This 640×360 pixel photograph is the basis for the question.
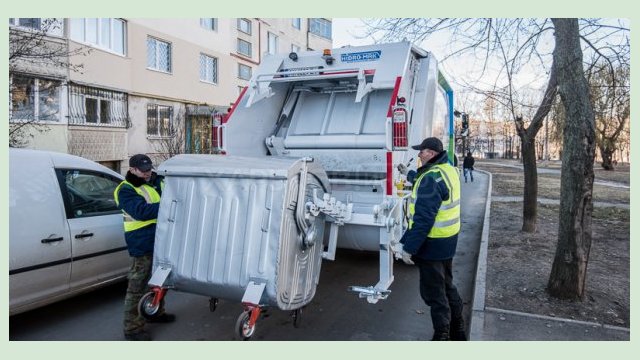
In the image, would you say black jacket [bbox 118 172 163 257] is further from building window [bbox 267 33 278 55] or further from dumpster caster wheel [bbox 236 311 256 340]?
building window [bbox 267 33 278 55]

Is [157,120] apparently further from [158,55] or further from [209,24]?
[209,24]

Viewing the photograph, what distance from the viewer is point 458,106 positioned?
327 inches

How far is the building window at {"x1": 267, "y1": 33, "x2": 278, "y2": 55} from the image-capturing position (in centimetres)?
2769

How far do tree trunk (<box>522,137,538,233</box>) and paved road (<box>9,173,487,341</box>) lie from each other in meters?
2.73

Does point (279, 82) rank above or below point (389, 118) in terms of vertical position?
above

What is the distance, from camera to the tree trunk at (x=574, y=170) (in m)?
4.30

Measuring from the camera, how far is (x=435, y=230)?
356 centimetres

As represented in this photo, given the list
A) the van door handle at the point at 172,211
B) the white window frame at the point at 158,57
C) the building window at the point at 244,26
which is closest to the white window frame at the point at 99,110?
the white window frame at the point at 158,57

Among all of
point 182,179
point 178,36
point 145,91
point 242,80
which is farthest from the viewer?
point 242,80

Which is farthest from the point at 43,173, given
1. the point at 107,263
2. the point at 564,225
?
the point at 564,225

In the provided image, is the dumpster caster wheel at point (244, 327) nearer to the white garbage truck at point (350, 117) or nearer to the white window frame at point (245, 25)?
the white garbage truck at point (350, 117)

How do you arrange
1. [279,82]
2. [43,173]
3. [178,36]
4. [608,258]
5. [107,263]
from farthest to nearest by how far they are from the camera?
[178,36]
[608,258]
[279,82]
[107,263]
[43,173]

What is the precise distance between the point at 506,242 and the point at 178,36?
14.1m

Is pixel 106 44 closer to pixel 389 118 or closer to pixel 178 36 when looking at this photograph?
pixel 178 36
